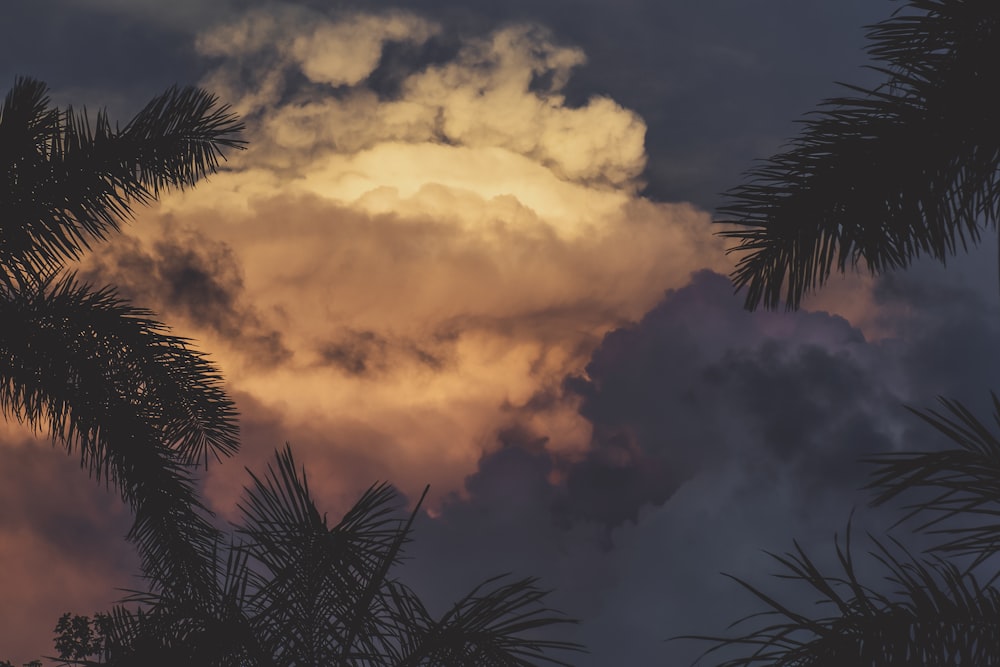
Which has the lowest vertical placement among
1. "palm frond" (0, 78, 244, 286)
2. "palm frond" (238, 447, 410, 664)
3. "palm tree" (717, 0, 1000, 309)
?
"palm frond" (238, 447, 410, 664)

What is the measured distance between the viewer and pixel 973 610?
399cm

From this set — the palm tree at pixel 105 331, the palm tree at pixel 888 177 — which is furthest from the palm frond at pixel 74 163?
the palm tree at pixel 888 177

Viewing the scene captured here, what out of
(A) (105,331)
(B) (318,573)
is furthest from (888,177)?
(A) (105,331)

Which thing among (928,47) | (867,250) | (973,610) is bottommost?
(973,610)

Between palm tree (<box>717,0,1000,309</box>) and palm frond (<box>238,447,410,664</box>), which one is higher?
palm tree (<box>717,0,1000,309</box>)

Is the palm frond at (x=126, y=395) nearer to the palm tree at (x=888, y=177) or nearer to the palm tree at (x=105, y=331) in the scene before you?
the palm tree at (x=105, y=331)

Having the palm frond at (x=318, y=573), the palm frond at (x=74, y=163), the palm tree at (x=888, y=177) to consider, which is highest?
the palm frond at (x=74, y=163)

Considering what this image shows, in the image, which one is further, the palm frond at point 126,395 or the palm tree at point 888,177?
the palm frond at point 126,395

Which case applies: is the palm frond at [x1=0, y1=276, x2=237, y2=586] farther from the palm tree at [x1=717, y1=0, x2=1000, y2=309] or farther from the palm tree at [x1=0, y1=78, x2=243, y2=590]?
the palm tree at [x1=717, y1=0, x2=1000, y2=309]

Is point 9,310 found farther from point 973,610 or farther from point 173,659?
point 973,610

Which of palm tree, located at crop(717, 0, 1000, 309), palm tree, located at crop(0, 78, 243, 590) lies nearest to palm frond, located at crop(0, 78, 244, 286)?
palm tree, located at crop(0, 78, 243, 590)

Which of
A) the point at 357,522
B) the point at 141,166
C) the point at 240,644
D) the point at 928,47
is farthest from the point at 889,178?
the point at 141,166

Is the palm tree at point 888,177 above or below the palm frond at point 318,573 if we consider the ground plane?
above

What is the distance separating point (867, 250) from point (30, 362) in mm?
7232
